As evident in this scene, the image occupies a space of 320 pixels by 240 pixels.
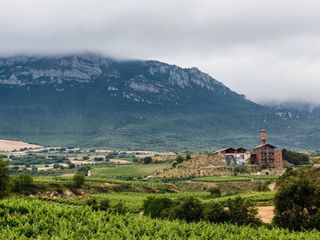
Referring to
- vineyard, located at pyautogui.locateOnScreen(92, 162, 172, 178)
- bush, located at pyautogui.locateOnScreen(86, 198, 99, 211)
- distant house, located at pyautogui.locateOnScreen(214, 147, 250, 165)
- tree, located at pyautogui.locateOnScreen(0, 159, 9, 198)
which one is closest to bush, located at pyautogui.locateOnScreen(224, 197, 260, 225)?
bush, located at pyautogui.locateOnScreen(86, 198, 99, 211)

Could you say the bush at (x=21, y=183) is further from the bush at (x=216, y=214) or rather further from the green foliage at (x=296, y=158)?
the green foliage at (x=296, y=158)

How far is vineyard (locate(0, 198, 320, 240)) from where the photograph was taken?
35219mm

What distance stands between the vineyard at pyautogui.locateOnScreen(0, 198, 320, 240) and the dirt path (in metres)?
21.2

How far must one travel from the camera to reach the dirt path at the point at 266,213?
61.4 metres

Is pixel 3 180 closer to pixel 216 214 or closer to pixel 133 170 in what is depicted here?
pixel 216 214

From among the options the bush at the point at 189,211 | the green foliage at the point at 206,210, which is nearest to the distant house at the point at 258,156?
the green foliage at the point at 206,210

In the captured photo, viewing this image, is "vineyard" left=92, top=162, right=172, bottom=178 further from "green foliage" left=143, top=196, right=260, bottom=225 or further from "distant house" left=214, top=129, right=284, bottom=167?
"green foliage" left=143, top=196, right=260, bottom=225

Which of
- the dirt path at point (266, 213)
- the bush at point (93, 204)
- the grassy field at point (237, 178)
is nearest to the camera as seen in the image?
the dirt path at point (266, 213)

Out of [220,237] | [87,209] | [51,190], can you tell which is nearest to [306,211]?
[220,237]

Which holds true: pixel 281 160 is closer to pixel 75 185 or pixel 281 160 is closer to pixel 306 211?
pixel 75 185

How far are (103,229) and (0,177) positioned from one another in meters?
44.5

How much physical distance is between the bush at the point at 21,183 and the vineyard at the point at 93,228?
51.1 metres

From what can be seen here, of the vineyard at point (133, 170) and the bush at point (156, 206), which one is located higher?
the bush at point (156, 206)

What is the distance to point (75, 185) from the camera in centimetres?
10625
